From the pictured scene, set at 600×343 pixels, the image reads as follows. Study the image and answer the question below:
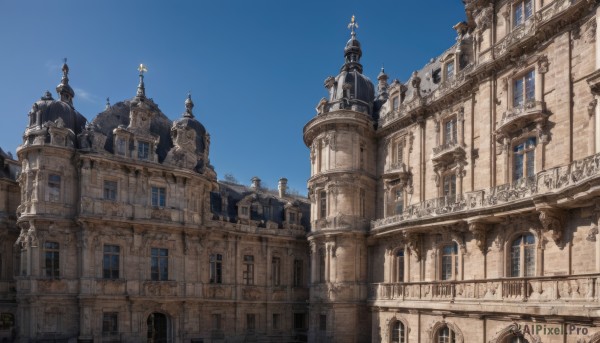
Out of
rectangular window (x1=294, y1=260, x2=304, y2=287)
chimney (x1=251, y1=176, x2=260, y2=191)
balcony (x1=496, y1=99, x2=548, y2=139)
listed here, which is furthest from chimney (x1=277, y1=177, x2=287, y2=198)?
balcony (x1=496, y1=99, x2=548, y2=139)

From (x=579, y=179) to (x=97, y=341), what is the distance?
2860 cm

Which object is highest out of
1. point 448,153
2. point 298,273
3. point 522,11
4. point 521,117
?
point 522,11

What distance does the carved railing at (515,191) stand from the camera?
1780cm

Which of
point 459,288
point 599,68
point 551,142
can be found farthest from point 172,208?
point 599,68

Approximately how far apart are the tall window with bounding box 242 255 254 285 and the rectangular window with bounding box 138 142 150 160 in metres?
11.2

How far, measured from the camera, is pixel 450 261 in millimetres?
26219

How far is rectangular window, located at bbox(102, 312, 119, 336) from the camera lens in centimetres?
3072

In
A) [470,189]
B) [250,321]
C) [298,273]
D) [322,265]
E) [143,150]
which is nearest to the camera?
[470,189]

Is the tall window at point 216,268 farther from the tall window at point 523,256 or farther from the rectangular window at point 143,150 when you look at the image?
the tall window at point 523,256

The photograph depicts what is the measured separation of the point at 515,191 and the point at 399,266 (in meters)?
11.1

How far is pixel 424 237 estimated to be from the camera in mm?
28156

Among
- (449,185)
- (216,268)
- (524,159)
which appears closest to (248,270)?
(216,268)

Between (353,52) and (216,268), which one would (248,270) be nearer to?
(216,268)

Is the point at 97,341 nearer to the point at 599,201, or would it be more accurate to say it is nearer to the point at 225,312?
the point at 225,312
